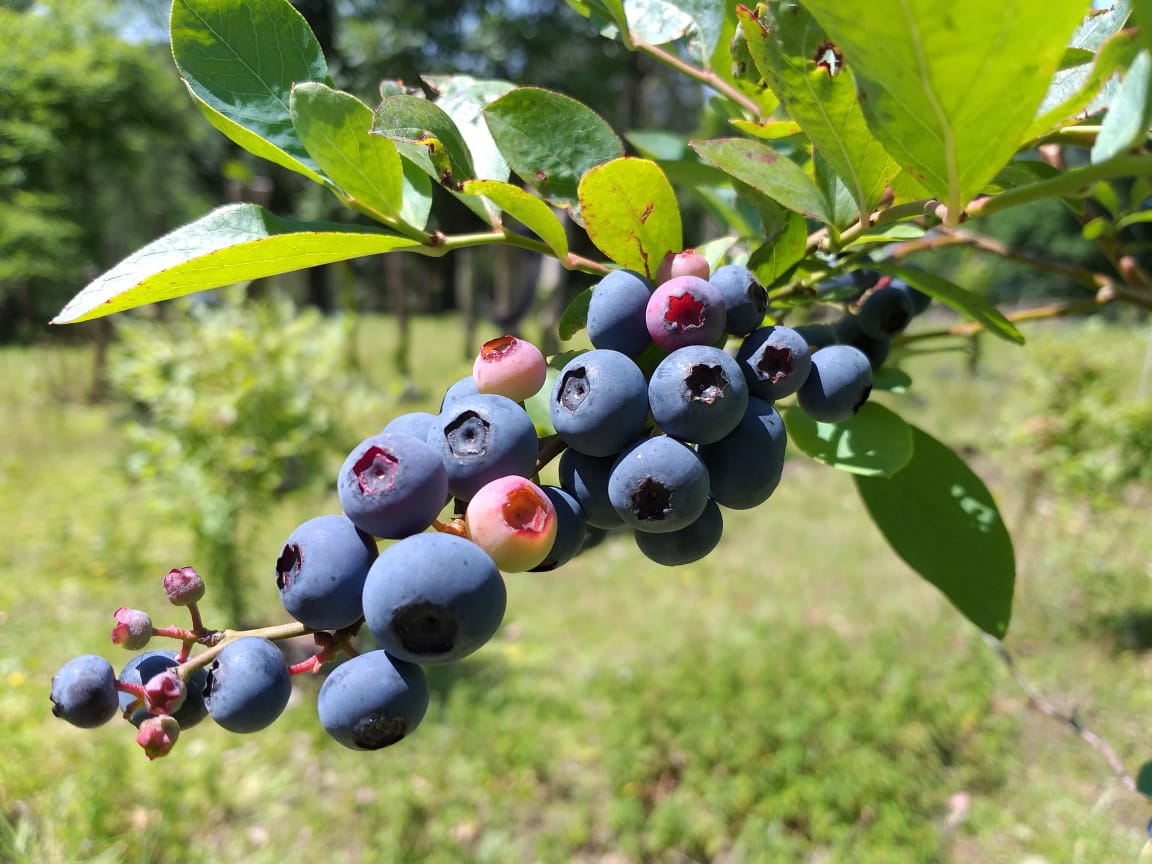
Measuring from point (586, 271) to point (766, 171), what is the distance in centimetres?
14

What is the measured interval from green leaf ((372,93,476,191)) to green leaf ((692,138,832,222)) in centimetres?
16

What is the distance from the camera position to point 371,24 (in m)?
Result: 9.13

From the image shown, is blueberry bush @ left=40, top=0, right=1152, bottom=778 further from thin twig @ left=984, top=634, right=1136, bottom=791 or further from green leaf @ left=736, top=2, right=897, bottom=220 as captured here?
thin twig @ left=984, top=634, right=1136, bottom=791

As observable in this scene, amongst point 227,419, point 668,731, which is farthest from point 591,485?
point 227,419

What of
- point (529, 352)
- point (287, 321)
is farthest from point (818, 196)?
point (287, 321)

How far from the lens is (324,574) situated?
393 millimetres

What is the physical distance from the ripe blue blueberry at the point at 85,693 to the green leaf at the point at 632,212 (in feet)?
1.24

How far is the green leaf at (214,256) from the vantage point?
0.41 meters

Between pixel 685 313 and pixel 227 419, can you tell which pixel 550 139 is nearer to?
pixel 685 313

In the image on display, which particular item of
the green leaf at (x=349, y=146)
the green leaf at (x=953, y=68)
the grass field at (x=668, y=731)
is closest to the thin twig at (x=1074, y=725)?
the green leaf at (x=953, y=68)

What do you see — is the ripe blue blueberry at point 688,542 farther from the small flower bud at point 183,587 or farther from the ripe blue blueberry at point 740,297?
the small flower bud at point 183,587

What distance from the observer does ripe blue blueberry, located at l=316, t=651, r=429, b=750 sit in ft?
1.32

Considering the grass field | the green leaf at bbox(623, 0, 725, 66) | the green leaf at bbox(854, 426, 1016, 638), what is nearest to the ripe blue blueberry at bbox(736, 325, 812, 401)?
the green leaf at bbox(854, 426, 1016, 638)

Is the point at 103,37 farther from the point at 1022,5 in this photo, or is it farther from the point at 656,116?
the point at 1022,5
